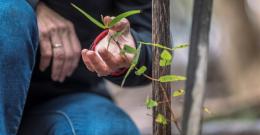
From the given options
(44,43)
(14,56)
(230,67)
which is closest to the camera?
(14,56)

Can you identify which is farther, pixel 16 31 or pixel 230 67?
pixel 230 67

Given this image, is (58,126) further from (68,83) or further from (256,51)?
(256,51)

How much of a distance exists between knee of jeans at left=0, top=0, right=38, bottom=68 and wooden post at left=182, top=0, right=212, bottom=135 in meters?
0.46

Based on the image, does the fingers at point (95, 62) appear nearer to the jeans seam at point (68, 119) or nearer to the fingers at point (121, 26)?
the fingers at point (121, 26)

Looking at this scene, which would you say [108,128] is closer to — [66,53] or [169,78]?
[66,53]

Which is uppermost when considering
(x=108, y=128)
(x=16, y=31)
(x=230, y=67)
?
(x=16, y=31)

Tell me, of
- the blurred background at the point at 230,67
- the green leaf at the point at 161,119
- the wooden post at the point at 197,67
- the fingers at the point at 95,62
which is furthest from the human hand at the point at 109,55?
the blurred background at the point at 230,67

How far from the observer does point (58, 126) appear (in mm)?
1114

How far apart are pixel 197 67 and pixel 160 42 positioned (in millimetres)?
202

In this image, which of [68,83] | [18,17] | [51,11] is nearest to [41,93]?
[68,83]

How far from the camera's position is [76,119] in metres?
1.14

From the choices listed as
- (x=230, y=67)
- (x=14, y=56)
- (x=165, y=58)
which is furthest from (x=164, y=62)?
(x=230, y=67)

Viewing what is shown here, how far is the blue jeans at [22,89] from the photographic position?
94cm

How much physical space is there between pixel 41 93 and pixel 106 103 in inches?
5.6
